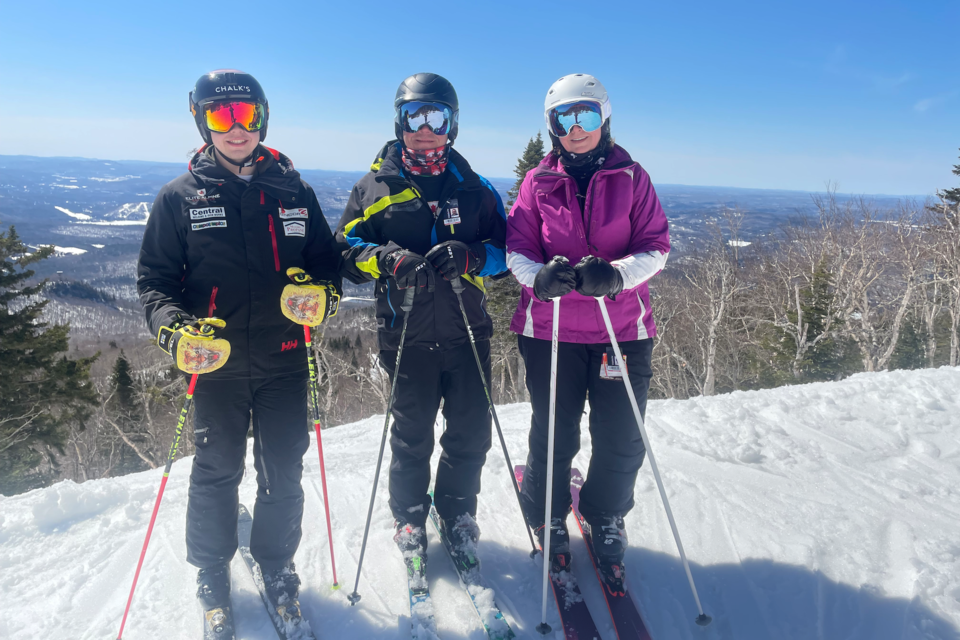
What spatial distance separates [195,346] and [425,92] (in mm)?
1739

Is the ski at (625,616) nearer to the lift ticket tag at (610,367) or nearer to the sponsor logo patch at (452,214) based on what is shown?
the lift ticket tag at (610,367)

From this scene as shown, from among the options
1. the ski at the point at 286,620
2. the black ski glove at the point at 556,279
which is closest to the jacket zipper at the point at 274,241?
the black ski glove at the point at 556,279

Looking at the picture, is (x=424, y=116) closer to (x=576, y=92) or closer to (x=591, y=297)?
(x=576, y=92)

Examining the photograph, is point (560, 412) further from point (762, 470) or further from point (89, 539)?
point (89, 539)

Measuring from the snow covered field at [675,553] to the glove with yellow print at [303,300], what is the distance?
1.59 m

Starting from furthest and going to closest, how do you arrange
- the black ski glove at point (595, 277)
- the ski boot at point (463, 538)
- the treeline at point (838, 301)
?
the treeline at point (838, 301), the ski boot at point (463, 538), the black ski glove at point (595, 277)

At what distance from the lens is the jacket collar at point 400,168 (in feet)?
8.86

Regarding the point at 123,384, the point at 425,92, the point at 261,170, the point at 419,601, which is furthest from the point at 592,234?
the point at 123,384

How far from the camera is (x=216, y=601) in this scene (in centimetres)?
255

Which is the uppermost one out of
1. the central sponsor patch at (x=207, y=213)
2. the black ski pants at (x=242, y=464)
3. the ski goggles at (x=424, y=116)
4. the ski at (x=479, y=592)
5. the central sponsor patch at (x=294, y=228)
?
the ski goggles at (x=424, y=116)

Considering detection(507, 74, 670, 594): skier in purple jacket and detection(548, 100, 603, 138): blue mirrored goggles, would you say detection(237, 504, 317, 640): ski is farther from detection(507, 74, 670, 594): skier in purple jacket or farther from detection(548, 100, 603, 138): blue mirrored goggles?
detection(548, 100, 603, 138): blue mirrored goggles

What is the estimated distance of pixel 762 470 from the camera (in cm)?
404

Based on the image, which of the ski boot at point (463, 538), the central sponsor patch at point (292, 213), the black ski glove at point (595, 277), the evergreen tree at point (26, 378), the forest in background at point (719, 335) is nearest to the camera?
the black ski glove at point (595, 277)

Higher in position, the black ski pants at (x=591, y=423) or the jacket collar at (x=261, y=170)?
the jacket collar at (x=261, y=170)
